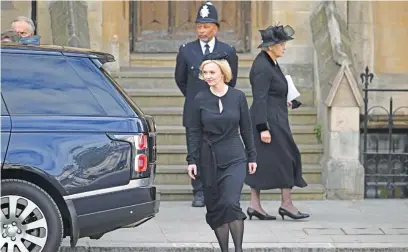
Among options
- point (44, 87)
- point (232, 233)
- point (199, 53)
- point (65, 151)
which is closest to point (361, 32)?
point (199, 53)

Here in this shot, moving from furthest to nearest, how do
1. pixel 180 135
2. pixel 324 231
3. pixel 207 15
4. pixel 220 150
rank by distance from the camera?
pixel 180 135 < pixel 207 15 < pixel 324 231 < pixel 220 150

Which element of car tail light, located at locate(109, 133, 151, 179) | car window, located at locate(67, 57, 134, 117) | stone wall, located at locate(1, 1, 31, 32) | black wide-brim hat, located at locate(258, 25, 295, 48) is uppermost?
stone wall, located at locate(1, 1, 31, 32)

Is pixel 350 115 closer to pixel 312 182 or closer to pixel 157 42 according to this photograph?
pixel 312 182

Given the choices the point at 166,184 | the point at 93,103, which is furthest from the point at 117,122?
the point at 166,184

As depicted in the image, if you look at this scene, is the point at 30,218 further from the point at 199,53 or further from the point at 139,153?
the point at 199,53

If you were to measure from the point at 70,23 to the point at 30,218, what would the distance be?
5931mm

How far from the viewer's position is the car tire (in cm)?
880

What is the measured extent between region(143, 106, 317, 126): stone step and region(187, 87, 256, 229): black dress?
474cm

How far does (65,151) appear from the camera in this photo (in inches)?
348

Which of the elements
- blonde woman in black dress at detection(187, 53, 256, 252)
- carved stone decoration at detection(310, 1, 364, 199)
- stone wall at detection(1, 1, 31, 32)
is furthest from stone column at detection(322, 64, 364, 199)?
stone wall at detection(1, 1, 31, 32)

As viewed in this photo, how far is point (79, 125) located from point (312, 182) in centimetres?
538

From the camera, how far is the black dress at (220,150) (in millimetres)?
9336

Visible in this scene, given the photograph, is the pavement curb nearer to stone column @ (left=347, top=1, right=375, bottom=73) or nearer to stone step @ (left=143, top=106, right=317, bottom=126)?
stone step @ (left=143, top=106, right=317, bottom=126)

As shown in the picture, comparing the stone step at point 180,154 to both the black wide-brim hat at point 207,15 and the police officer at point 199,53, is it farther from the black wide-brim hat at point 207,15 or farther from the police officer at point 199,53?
the black wide-brim hat at point 207,15
